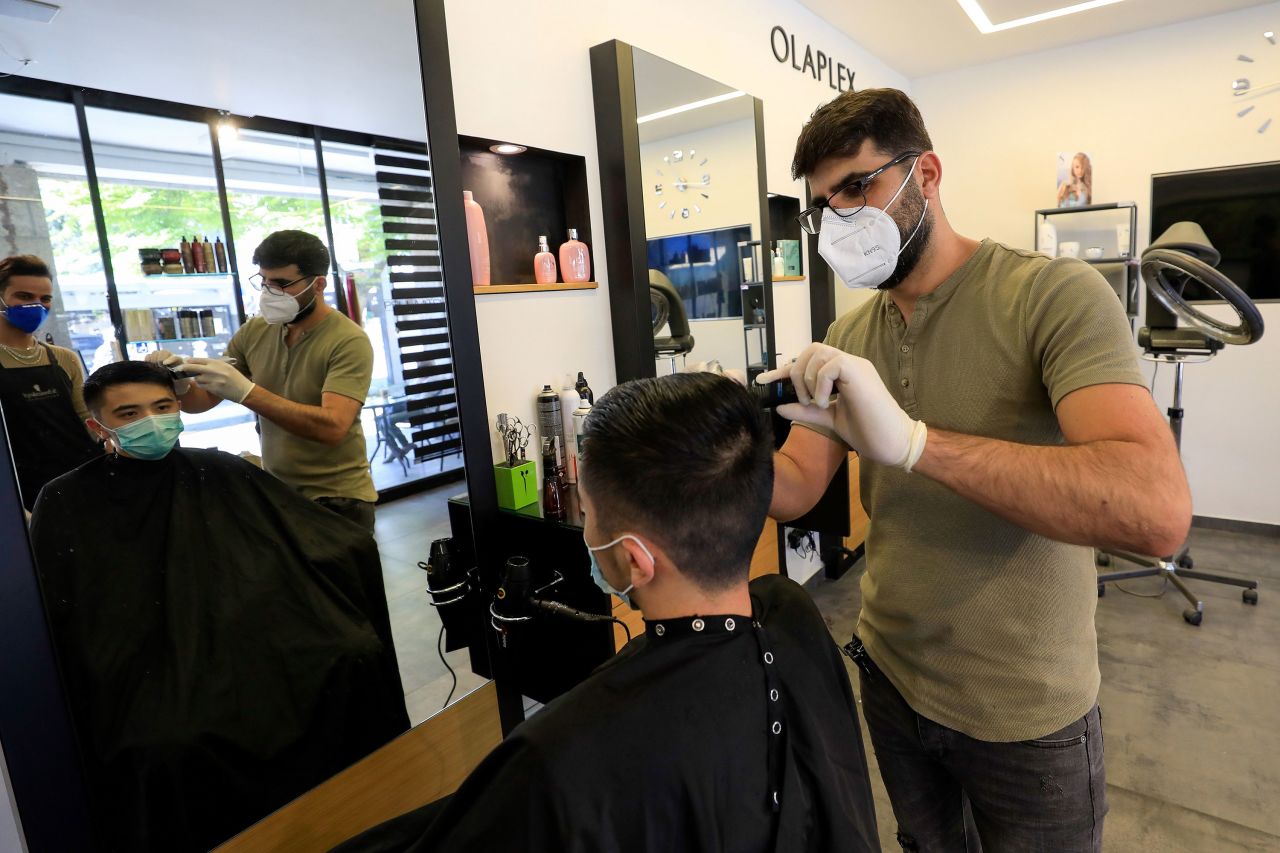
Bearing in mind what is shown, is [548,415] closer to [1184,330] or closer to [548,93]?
[548,93]

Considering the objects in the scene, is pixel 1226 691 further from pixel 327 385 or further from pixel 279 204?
pixel 279 204

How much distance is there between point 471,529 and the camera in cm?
177

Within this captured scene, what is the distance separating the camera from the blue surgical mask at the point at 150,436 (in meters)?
1.21

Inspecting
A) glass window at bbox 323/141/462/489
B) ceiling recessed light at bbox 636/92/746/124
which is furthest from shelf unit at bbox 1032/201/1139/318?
glass window at bbox 323/141/462/489

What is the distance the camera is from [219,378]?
1.30 meters

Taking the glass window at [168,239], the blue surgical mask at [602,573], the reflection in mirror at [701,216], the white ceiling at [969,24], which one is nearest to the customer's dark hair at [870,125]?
the blue surgical mask at [602,573]

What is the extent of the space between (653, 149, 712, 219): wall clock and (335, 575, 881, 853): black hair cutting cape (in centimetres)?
175

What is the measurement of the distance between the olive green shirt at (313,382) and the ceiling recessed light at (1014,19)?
3518mm

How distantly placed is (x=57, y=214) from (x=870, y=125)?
1.36m

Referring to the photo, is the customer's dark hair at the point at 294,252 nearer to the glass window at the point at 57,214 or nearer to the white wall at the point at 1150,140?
the glass window at the point at 57,214

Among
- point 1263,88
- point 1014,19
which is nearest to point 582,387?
point 1014,19

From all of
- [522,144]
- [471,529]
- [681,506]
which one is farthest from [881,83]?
[681,506]

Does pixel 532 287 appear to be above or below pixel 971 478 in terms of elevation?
above

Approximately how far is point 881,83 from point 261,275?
13.7ft
